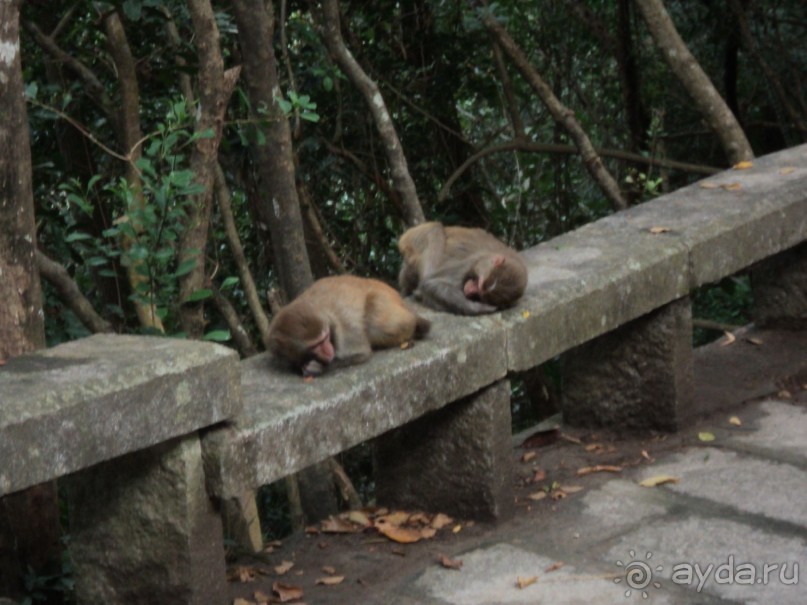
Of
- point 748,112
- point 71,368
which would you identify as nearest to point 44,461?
point 71,368

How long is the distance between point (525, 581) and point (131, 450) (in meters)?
1.34

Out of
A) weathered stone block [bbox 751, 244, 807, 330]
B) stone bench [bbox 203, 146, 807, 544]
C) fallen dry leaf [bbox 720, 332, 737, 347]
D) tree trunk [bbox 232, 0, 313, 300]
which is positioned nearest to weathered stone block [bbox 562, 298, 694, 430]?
stone bench [bbox 203, 146, 807, 544]

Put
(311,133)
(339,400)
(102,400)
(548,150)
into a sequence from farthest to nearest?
(548,150), (311,133), (339,400), (102,400)

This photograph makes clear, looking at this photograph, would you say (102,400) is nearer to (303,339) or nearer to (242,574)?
(303,339)

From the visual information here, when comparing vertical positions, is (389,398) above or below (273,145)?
below

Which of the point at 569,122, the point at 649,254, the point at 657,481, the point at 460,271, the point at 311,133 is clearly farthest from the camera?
the point at 311,133

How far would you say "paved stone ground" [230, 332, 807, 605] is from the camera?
3906 millimetres

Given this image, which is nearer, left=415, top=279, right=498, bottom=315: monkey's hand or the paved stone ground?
the paved stone ground

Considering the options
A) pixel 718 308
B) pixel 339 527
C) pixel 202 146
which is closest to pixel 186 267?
pixel 202 146

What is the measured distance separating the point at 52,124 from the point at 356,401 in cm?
412

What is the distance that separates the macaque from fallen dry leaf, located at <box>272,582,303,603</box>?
47.1 inches

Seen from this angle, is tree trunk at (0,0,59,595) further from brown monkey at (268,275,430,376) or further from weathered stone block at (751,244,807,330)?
weathered stone block at (751,244,807,330)

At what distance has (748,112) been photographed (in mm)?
10672

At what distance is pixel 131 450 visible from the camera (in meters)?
3.31
